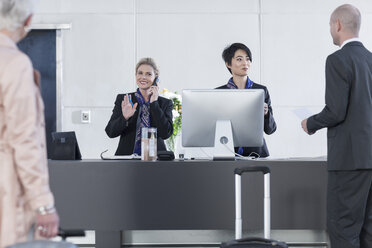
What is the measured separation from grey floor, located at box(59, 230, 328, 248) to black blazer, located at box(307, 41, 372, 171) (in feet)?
1.87

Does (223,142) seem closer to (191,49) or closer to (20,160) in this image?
(20,160)

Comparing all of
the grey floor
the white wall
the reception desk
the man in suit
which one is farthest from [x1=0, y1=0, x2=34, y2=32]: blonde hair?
the white wall

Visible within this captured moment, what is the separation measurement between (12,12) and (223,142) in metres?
1.80

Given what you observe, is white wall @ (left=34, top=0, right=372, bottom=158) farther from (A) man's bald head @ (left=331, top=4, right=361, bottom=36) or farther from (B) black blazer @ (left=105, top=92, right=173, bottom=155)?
(A) man's bald head @ (left=331, top=4, right=361, bottom=36)

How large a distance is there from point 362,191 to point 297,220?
0.47m

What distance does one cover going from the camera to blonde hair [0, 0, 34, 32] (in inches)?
65.5

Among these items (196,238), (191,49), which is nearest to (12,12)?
(196,238)

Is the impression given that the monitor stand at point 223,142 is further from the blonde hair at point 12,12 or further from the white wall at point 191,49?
the white wall at point 191,49

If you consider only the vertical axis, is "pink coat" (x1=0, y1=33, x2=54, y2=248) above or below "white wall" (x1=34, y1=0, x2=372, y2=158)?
below

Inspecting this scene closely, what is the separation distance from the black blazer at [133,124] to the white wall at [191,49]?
1.31m

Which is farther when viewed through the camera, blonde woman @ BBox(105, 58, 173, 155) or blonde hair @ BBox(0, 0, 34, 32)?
blonde woman @ BBox(105, 58, 173, 155)

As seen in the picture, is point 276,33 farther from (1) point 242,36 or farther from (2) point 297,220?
(2) point 297,220

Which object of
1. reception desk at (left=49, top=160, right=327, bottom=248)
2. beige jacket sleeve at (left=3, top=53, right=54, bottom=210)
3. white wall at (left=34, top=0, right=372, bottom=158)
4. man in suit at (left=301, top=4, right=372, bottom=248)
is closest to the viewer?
beige jacket sleeve at (left=3, top=53, right=54, bottom=210)

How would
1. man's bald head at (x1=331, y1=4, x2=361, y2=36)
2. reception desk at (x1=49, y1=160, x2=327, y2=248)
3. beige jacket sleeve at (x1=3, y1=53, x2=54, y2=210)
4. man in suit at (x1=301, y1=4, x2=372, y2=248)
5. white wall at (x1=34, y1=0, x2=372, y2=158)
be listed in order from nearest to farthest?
beige jacket sleeve at (x1=3, y1=53, x2=54, y2=210), man in suit at (x1=301, y1=4, x2=372, y2=248), man's bald head at (x1=331, y1=4, x2=361, y2=36), reception desk at (x1=49, y1=160, x2=327, y2=248), white wall at (x1=34, y1=0, x2=372, y2=158)
